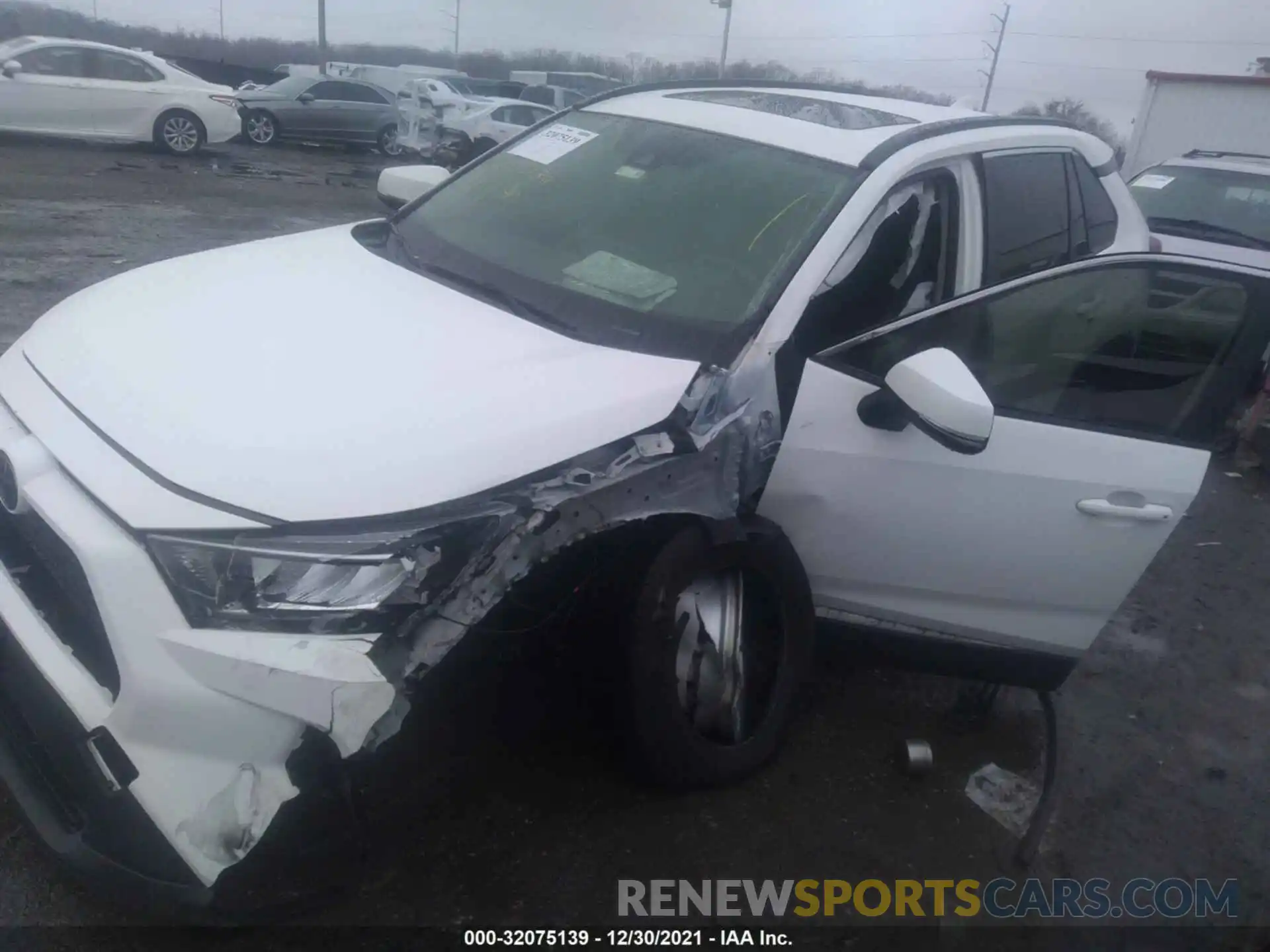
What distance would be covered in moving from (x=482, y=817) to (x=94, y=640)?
1.07 meters

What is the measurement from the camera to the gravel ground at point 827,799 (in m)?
2.44

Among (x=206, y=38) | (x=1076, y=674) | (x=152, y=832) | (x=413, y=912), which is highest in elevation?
(x=152, y=832)

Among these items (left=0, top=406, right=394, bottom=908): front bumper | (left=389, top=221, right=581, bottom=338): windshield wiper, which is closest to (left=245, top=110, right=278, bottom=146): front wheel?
(left=389, top=221, right=581, bottom=338): windshield wiper

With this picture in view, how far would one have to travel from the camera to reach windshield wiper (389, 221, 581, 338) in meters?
2.71

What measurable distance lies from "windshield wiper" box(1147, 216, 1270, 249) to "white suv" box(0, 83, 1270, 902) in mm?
4539

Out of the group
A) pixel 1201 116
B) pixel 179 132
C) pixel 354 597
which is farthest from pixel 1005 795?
pixel 179 132

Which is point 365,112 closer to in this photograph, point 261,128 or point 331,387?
point 261,128

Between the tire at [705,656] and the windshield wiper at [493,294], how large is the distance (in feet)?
2.12

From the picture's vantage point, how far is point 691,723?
269cm

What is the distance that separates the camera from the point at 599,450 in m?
2.29

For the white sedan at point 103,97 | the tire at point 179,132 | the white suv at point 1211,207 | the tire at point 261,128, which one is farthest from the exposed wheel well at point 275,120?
the white suv at point 1211,207

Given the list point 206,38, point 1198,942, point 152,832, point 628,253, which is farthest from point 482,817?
point 206,38

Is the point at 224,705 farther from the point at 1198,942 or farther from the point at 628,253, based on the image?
the point at 1198,942

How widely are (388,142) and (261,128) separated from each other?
2.40 metres
